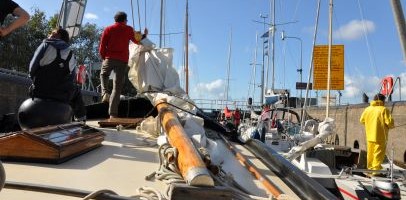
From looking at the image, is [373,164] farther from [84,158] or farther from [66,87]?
[84,158]

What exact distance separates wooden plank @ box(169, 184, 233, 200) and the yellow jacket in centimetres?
852

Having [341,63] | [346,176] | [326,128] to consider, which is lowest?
[346,176]

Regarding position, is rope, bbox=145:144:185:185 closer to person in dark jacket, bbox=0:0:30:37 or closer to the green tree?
person in dark jacket, bbox=0:0:30:37

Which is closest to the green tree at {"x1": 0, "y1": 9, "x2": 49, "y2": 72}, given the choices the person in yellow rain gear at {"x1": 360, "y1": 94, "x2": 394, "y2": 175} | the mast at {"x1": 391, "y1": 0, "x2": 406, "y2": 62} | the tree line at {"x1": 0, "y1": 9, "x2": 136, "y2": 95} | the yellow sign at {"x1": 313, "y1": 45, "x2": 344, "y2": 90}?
the tree line at {"x1": 0, "y1": 9, "x2": 136, "y2": 95}

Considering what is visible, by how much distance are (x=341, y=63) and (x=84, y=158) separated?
12.2m

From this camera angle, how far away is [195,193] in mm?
1998

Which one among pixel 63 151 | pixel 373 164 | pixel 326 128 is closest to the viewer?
pixel 63 151

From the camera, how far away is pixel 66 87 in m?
4.59

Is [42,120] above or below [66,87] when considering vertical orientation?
below

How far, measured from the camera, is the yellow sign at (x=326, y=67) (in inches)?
562

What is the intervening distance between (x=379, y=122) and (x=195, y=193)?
8638 millimetres

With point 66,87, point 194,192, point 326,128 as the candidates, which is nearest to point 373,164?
point 326,128

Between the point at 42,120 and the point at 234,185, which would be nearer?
the point at 234,185

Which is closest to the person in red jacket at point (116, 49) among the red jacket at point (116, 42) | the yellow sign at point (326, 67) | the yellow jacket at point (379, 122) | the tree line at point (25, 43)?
the red jacket at point (116, 42)
